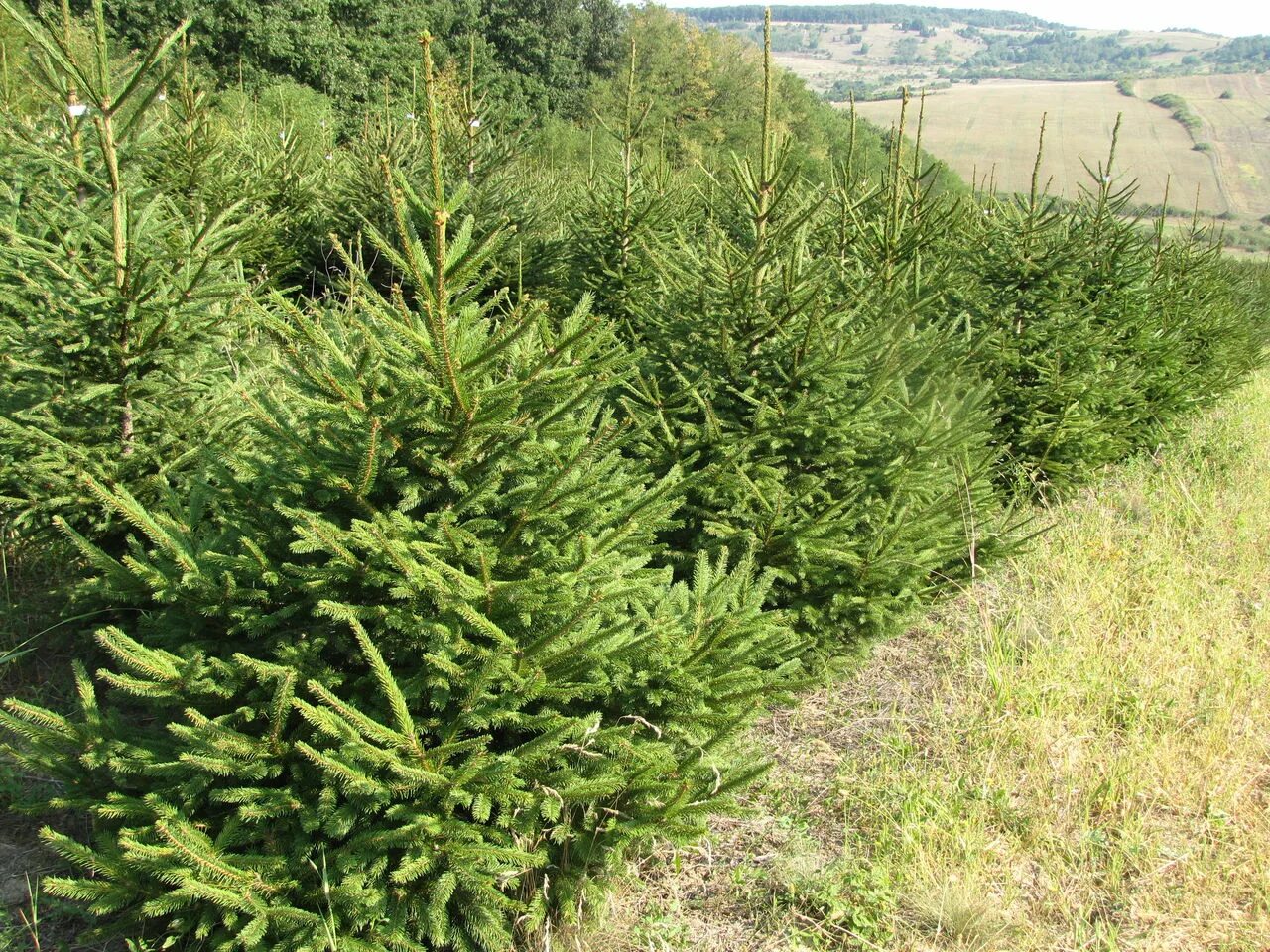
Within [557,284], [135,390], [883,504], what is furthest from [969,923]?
[557,284]

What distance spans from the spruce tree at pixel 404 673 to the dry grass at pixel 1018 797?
1.49ft

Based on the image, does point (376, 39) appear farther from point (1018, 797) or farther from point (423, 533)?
point (1018, 797)

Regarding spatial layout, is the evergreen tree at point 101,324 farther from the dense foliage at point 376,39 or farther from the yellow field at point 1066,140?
the yellow field at point 1066,140

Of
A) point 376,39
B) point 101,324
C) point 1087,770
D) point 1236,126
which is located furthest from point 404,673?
point 1236,126

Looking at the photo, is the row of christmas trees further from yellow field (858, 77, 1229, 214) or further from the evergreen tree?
yellow field (858, 77, 1229, 214)

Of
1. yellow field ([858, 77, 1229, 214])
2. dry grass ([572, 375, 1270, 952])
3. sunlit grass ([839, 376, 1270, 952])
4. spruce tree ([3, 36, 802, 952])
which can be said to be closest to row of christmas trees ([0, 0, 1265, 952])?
spruce tree ([3, 36, 802, 952])

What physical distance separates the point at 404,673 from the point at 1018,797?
2.44 metres

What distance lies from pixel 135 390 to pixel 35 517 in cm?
77

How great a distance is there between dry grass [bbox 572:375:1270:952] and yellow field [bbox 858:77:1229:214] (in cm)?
5198

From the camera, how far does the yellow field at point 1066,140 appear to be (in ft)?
198

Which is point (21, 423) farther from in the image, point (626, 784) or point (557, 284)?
point (557, 284)

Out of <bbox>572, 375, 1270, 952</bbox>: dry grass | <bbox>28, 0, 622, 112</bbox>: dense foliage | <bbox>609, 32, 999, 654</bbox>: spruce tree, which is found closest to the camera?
<bbox>572, 375, 1270, 952</bbox>: dry grass

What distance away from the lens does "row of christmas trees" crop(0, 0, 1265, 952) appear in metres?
2.30

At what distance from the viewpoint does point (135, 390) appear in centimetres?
372
